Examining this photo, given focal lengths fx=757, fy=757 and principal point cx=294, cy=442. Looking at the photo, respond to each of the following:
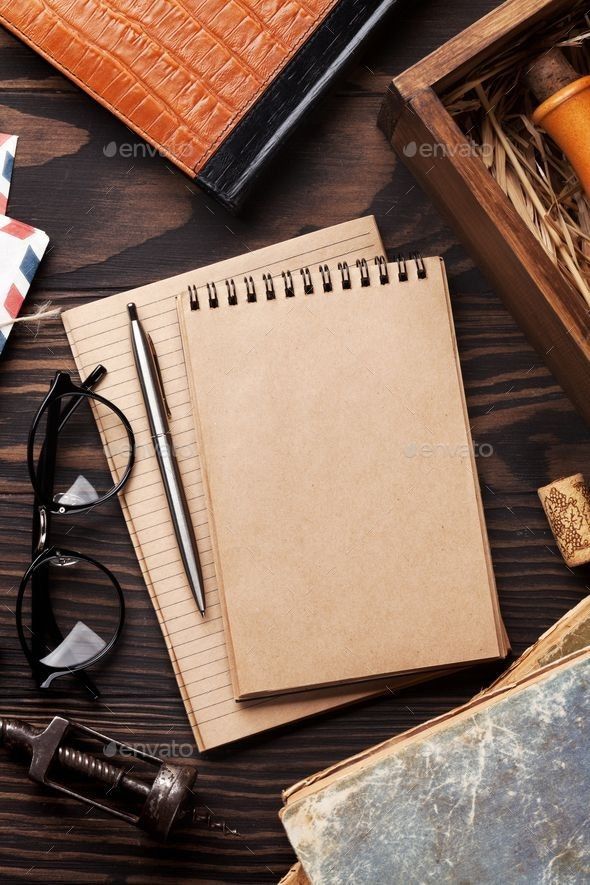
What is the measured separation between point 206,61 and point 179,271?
216 millimetres

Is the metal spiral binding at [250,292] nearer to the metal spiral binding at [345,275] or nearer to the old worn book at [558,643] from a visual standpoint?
the metal spiral binding at [345,275]

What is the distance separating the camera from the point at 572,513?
31.2 inches

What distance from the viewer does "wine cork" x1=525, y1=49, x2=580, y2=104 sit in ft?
2.39

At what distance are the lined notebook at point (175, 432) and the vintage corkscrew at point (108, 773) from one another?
102 millimetres

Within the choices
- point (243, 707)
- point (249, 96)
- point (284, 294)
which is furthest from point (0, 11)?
point (243, 707)

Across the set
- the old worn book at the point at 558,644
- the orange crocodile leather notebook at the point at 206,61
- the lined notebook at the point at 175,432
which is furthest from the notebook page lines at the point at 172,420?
the old worn book at the point at 558,644

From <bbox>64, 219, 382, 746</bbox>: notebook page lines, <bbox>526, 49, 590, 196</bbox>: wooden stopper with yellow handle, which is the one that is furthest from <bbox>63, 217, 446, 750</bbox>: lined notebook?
<bbox>526, 49, 590, 196</bbox>: wooden stopper with yellow handle

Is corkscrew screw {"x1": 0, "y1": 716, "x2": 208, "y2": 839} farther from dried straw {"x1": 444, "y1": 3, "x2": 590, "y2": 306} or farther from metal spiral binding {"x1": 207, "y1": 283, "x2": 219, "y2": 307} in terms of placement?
dried straw {"x1": 444, "y1": 3, "x2": 590, "y2": 306}

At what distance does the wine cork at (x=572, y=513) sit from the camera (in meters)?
0.79

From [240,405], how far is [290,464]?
0.08 meters

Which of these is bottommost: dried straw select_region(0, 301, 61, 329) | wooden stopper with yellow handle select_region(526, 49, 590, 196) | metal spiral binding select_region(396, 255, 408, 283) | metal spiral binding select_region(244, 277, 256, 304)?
dried straw select_region(0, 301, 61, 329)

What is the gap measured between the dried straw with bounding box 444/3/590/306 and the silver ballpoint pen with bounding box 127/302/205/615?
402 millimetres

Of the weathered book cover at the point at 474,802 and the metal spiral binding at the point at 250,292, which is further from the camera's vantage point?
the metal spiral binding at the point at 250,292

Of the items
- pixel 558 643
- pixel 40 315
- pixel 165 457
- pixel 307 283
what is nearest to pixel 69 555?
pixel 165 457
